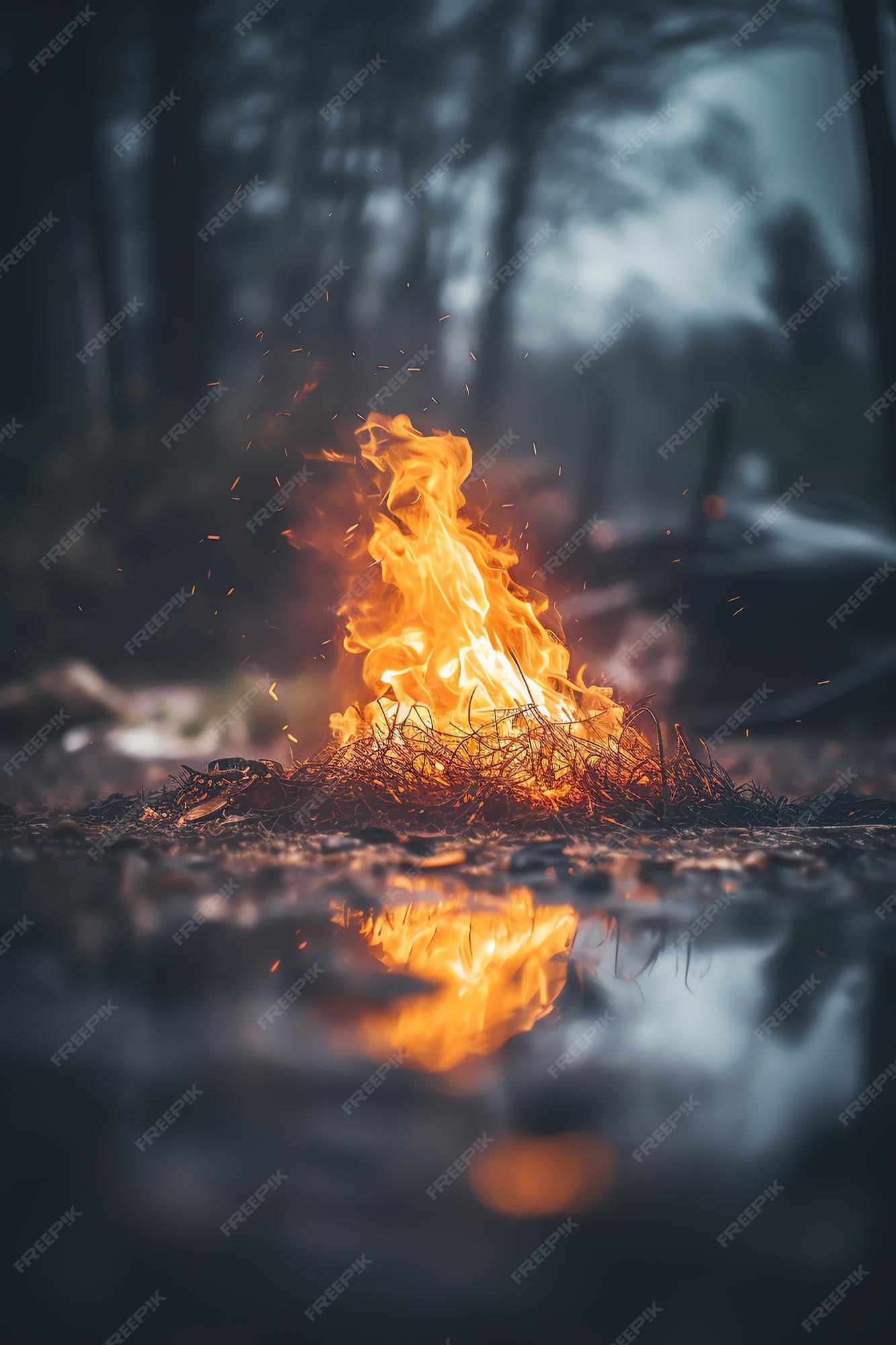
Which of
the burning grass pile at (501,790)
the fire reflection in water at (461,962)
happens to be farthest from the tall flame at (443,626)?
the fire reflection in water at (461,962)

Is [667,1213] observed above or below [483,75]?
below

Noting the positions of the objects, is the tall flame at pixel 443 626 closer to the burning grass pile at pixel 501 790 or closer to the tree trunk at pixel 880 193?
the burning grass pile at pixel 501 790

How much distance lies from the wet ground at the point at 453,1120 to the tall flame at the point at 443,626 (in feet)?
5.37

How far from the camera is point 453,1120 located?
1318mm

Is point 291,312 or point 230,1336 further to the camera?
point 291,312

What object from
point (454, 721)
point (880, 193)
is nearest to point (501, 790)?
point (454, 721)

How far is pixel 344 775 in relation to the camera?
12.5 ft

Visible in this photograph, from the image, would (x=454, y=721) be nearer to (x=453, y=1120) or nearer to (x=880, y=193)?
(x=453, y=1120)

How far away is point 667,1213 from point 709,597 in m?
4.63

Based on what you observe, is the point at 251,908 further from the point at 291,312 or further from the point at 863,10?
the point at 863,10

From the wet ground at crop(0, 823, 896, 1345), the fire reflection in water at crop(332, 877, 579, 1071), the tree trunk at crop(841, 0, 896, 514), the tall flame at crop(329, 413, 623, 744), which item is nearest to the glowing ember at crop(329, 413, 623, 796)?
the tall flame at crop(329, 413, 623, 744)

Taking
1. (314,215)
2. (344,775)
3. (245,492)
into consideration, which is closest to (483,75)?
(314,215)

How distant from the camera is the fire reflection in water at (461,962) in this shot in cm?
158

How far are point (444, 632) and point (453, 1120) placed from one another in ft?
9.69
